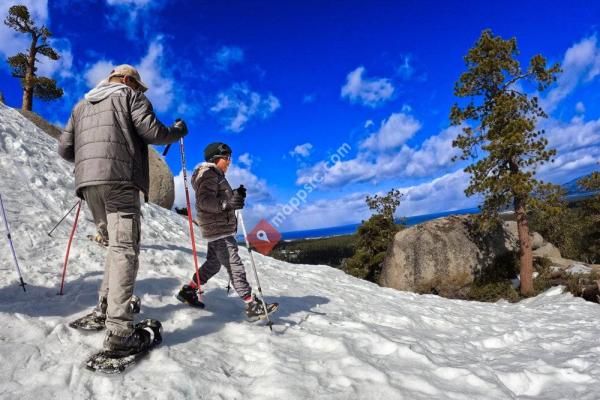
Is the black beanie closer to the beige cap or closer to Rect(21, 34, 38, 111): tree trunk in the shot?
the beige cap

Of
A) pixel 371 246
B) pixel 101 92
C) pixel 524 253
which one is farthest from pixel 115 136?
pixel 371 246

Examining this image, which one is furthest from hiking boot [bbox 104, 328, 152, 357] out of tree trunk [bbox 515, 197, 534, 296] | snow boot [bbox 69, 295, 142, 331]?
tree trunk [bbox 515, 197, 534, 296]

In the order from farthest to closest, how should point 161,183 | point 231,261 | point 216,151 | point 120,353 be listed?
point 161,183 < point 216,151 < point 231,261 < point 120,353

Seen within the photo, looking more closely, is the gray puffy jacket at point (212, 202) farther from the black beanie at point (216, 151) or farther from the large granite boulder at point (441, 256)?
the large granite boulder at point (441, 256)

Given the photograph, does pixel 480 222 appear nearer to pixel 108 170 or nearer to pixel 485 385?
pixel 485 385

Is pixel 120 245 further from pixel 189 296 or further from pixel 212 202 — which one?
pixel 189 296

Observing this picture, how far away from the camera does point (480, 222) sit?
18.8 meters

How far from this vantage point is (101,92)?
4.48 meters

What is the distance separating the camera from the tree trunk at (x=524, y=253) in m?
17.5

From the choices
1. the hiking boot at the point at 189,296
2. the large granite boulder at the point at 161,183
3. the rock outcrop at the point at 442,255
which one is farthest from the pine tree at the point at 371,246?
the hiking boot at the point at 189,296

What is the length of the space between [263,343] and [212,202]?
236cm

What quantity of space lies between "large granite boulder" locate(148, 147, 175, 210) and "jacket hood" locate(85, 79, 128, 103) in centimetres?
1841

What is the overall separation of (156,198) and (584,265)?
82.8 ft

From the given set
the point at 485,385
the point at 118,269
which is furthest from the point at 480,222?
the point at 118,269
